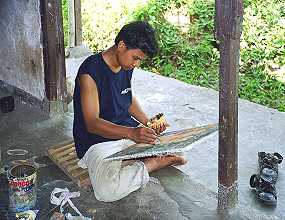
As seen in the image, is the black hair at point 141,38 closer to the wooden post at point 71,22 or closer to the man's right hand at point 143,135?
the man's right hand at point 143,135

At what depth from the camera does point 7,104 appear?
5.37 meters

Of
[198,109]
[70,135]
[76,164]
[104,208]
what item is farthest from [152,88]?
[104,208]

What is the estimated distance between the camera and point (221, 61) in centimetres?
329

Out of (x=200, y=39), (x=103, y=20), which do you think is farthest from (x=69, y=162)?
(x=103, y=20)

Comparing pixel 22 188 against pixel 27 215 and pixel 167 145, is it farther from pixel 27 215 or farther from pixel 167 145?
pixel 167 145

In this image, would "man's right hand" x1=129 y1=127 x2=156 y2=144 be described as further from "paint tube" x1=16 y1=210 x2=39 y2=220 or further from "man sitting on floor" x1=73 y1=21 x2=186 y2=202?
"paint tube" x1=16 y1=210 x2=39 y2=220

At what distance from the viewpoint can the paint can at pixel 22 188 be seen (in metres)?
3.47

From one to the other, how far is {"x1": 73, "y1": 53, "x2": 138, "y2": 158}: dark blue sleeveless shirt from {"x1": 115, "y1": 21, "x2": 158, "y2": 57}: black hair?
1.16 ft

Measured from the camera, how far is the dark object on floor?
17.5ft

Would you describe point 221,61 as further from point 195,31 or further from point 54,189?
point 195,31

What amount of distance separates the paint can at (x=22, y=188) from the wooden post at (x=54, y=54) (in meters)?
1.68

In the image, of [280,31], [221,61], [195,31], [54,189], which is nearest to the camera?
[221,61]

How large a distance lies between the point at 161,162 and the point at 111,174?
0.58 meters

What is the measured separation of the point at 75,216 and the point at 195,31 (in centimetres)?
534
